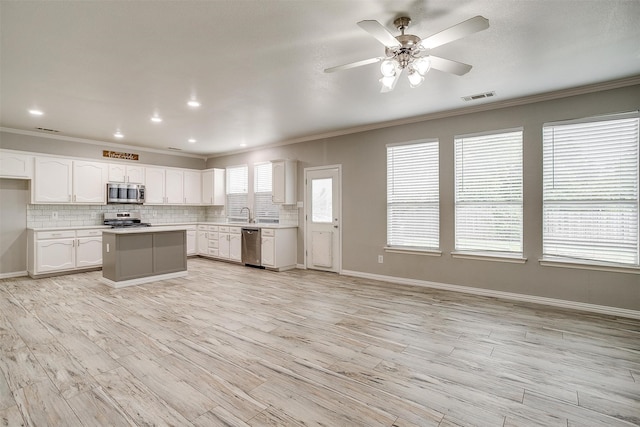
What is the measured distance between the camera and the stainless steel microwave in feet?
21.7

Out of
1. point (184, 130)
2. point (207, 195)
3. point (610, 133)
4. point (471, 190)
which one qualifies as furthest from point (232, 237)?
point (610, 133)

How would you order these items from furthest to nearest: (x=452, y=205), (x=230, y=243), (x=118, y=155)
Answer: (x=230, y=243) < (x=118, y=155) < (x=452, y=205)

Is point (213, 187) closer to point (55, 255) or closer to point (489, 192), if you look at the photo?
point (55, 255)

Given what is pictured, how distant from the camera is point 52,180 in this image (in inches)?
233

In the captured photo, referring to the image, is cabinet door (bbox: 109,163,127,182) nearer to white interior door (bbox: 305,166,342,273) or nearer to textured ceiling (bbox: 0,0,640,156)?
textured ceiling (bbox: 0,0,640,156)

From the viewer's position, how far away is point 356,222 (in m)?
5.81

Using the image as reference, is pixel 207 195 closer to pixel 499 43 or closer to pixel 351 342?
pixel 351 342

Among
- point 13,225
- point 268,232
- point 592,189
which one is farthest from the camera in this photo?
point 268,232

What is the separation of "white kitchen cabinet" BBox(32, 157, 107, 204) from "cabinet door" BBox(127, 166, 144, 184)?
1.52ft

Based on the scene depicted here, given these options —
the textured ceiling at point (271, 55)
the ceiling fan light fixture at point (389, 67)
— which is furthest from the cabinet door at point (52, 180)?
the ceiling fan light fixture at point (389, 67)

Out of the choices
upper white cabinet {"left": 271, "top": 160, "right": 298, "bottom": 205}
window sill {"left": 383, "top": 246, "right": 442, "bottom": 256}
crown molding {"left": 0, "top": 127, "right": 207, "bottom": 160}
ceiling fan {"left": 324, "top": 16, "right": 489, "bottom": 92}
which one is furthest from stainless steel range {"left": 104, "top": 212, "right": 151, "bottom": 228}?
ceiling fan {"left": 324, "top": 16, "right": 489, "bottom": 92}

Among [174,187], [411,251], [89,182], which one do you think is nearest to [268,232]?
[411,251]

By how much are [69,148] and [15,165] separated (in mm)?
1010

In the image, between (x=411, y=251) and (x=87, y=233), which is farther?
(x=87, y=233)
